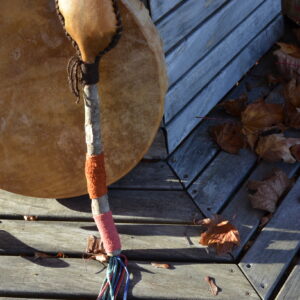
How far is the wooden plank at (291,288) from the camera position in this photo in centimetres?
198

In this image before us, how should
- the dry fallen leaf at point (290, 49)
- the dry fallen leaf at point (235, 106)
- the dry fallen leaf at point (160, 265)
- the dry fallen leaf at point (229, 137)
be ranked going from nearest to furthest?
the dry fallen leaf at point (160, 265), the dry fallen leaf at point (229, 137), the dry fallen leaf at point (235, 106), the dry fallen leaf at point (290, 49)

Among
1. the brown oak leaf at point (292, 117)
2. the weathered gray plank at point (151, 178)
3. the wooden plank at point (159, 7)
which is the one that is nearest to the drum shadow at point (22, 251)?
Result: the weathered gray plank at point (151, 178)

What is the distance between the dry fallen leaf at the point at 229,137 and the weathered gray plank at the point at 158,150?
0.84 feet

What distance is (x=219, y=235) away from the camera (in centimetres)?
218

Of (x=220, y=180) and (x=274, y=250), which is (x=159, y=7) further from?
(x=274, y=250)

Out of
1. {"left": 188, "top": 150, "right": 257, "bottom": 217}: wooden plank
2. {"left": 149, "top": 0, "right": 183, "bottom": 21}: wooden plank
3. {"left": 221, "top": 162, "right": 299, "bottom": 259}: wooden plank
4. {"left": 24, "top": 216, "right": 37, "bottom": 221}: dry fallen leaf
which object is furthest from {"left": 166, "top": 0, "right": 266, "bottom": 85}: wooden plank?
{"left": 24, "top": 216, "right": 37, "bottom": 221}: dry fallen leaf

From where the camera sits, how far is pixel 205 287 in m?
2.03

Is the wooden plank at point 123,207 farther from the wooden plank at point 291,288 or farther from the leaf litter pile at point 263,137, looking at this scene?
the wooden plank at point 291,288

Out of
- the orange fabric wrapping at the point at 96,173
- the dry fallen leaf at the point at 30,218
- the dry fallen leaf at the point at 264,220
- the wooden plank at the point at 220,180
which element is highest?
the wooden plank at the point at 220,180

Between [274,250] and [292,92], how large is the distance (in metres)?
0.94

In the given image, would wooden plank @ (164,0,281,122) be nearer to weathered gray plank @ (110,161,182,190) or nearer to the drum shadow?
weathered gray plank @ (110,161,182,190)

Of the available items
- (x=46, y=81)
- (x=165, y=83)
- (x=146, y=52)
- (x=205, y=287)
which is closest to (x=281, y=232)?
(x=205, y=287)

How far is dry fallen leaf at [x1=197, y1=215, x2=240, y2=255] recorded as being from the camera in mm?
2145

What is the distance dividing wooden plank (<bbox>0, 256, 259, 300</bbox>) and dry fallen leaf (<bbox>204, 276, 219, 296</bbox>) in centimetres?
1
